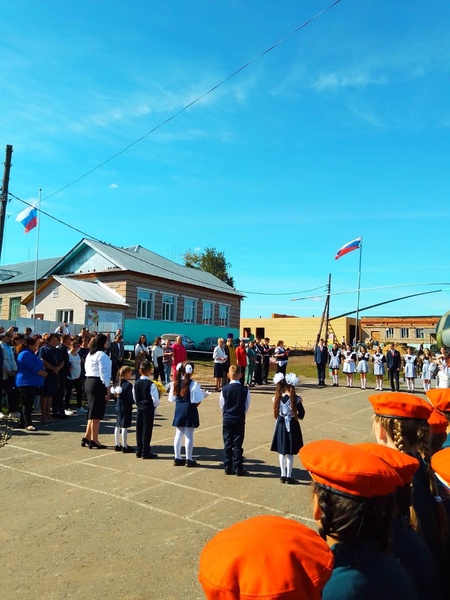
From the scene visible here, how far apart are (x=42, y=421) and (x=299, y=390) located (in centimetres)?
1014

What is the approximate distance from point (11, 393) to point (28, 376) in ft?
5.51

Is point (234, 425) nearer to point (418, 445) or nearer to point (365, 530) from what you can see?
point (418, 445)

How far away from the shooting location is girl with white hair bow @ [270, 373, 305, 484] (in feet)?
21.9

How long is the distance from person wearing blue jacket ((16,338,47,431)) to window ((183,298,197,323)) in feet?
80.9

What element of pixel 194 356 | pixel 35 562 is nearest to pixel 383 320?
pixel 194 356

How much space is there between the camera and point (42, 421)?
1019 centimetres

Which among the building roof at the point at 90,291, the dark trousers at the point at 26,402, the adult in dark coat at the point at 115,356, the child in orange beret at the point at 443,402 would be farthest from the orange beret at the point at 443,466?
the building roof at the point at 90,291

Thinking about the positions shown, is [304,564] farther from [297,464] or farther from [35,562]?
[297,464]

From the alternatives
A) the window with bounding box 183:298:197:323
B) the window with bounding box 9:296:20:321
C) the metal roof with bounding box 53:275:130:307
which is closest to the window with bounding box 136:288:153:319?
the metal roof with bounding box 53:275:130:307

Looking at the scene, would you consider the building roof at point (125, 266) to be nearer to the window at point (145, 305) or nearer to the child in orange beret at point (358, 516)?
the window at point (145, 305)

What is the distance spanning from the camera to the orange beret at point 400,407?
2.93 meters

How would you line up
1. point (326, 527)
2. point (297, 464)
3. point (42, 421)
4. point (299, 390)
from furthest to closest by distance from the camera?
point (299, 390), point (42, 421), point (297, 464), point (326, 527)

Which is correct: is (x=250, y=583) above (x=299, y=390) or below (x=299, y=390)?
above

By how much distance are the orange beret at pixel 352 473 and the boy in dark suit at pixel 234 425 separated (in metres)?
5.18
